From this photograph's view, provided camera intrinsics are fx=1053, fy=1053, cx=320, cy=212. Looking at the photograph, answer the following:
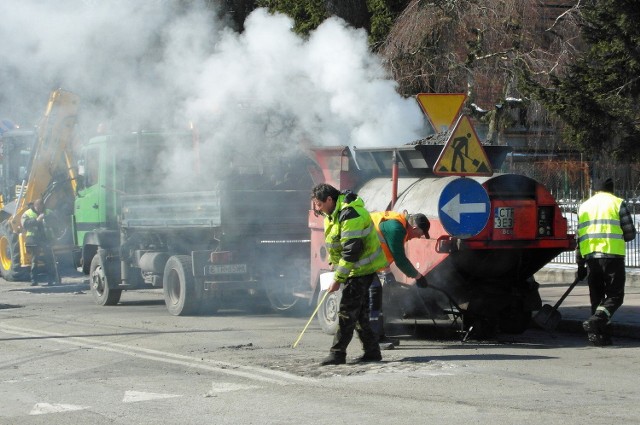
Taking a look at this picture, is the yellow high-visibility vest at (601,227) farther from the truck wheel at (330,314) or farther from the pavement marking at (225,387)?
the pavement marking at (225,387)

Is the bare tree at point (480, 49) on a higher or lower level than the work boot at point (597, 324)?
higher

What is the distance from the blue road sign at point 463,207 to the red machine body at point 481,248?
121mm

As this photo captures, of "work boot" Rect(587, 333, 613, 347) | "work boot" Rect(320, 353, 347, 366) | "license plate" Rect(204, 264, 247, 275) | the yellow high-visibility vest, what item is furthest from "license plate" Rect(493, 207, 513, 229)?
"license plate" Rect(204, 264, 247, 275)

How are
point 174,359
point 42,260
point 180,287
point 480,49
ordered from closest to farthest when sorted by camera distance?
point 174,359 < point 180,287 < point 42,260 < point 480,49

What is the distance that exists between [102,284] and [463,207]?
27.2 feet

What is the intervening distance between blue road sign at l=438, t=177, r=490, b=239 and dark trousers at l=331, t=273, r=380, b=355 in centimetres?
141

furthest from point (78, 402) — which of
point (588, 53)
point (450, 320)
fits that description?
point (588, 53)

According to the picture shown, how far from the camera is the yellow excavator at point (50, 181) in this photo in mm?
22141

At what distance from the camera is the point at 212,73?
16250mm

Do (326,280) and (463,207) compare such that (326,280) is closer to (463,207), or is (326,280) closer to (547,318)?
(463,207)

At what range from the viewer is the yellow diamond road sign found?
11.7 metres

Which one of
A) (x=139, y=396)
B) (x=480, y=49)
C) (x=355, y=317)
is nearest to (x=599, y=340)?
(x=355, y=317)

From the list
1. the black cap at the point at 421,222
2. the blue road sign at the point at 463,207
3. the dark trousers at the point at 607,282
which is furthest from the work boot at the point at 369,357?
the dark trousers at the point at 607,282

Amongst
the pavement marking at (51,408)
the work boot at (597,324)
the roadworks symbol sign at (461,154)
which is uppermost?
the roadworks symbol sign at (461,154)
